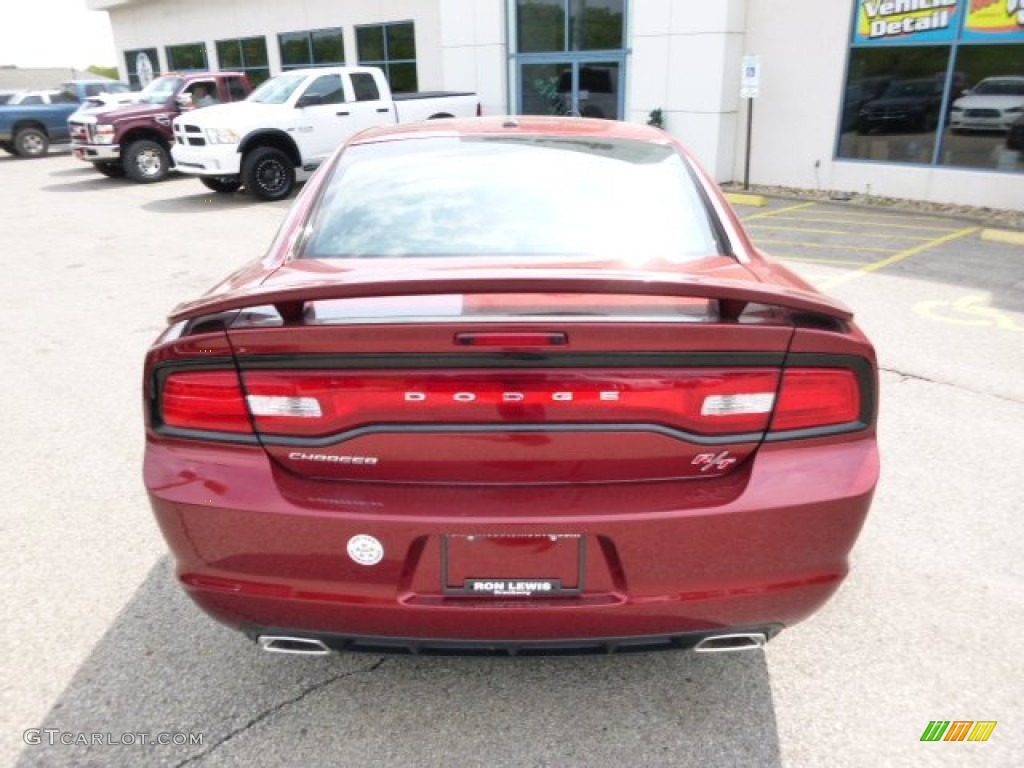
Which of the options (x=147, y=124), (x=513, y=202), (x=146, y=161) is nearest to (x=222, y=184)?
(x=147, y=124)

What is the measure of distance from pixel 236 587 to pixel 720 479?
1.29 metres

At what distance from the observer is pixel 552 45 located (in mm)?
16625

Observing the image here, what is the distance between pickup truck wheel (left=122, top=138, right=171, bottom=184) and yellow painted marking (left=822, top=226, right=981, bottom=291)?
13.7m

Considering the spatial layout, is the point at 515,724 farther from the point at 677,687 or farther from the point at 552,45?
the point at 552,45

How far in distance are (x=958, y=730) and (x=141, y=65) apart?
3613 centimetres

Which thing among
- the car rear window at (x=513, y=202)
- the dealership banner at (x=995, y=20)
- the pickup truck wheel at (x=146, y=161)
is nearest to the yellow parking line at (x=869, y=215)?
the dealership banner at (x=995, y=20)

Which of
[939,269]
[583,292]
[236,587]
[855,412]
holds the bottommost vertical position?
[939,269]

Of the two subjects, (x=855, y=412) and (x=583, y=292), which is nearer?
(x=583, y=292)

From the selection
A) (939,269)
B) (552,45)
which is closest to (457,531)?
(939,269)

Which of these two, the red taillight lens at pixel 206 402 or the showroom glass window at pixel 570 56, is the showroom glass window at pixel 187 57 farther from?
the red taillight lens at pixel 206 402

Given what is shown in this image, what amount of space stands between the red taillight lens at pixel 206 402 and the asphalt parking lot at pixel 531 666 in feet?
3.21

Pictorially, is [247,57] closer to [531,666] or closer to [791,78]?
[791,78]

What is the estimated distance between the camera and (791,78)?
1293cm

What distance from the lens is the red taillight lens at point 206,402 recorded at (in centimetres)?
203
